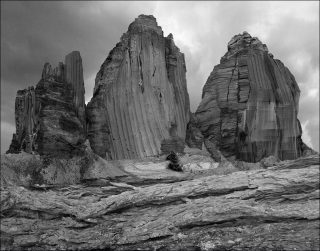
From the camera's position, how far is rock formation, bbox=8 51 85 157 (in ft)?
64.0

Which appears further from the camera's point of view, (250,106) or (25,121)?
(250,106)

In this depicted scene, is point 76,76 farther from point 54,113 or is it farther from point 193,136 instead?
point 193,136

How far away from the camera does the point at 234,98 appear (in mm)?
22125

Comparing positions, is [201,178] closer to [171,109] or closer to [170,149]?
[170,149]

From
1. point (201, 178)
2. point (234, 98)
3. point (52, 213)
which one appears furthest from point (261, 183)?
point (52, 213)

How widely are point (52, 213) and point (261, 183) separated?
7.82 metres

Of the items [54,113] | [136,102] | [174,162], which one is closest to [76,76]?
[54,113]

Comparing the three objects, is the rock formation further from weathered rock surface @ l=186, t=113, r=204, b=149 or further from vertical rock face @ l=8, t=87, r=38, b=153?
weathered rock surface @ l=186, t=113, r=204, b=149

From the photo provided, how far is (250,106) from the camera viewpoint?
21562 mm

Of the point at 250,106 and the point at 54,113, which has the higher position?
the point at 250,106

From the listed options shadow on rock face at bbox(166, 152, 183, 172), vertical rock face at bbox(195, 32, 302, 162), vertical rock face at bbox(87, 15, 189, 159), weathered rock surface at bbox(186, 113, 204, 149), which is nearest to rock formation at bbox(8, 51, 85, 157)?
vertical rock face at bbox(87, 15, 189, 159)

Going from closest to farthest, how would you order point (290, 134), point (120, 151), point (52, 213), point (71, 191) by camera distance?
point (52, 213) < point (71, 191) < point (120, 151) < point (290, 134)

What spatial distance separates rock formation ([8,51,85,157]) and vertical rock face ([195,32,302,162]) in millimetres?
6330

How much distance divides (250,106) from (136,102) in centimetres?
534
